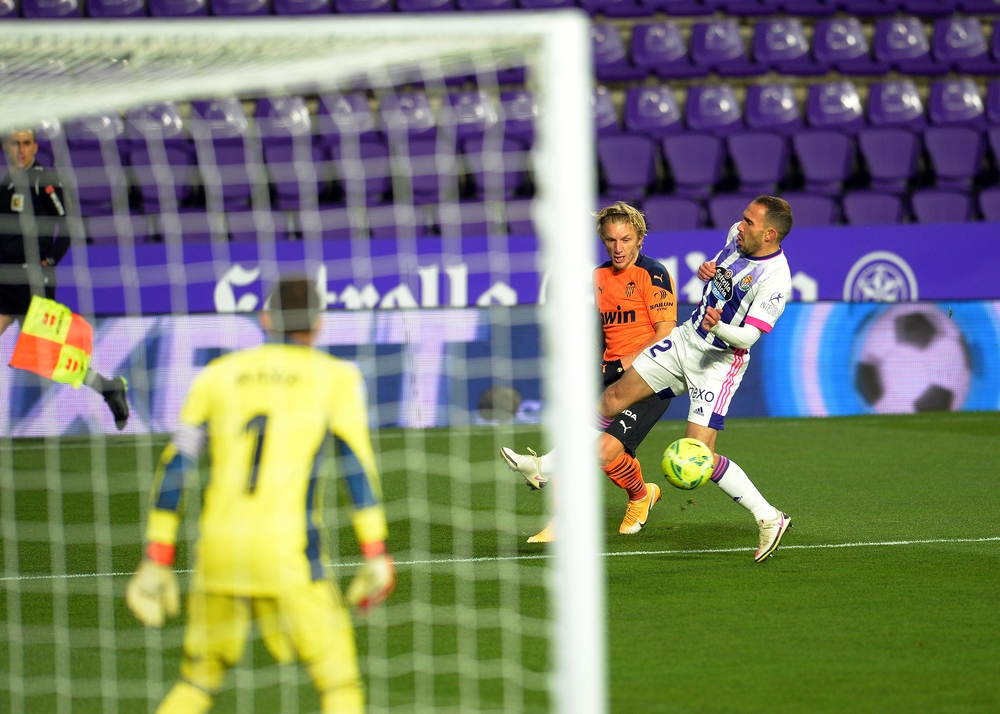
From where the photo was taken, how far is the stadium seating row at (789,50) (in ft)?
44.0

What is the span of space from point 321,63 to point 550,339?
112 centimetres

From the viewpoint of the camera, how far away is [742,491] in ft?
17.5

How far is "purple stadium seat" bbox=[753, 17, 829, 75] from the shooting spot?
44.1 feet

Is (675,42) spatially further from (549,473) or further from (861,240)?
(549,473)

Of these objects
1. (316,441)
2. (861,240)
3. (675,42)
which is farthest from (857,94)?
(316,441)

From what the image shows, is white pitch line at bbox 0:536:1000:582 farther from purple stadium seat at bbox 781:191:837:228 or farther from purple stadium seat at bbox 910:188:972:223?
purple stadium seat at bbox 910:188:972:223

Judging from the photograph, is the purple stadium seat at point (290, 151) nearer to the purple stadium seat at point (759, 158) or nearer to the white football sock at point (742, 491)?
the purple stadium seat at point (759, 158)

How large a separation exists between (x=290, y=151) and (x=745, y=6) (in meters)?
6.28

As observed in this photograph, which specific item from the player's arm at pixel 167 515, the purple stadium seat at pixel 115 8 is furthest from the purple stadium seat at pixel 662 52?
the player's arm at pixel 167 515

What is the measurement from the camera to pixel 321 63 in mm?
3379

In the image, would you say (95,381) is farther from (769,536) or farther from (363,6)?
(363,6)

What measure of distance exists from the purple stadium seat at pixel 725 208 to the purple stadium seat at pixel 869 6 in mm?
4259

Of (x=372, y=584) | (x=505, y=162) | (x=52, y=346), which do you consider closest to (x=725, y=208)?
(x=505, y=162)

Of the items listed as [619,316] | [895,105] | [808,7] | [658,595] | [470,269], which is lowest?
[658,595]
